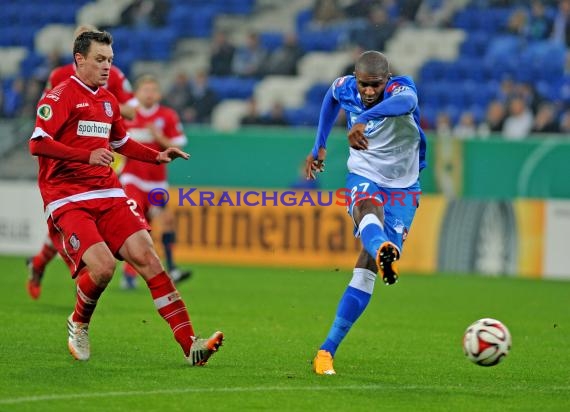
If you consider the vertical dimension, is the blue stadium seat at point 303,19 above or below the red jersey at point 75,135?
above

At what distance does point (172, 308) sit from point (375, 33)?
14757 mm

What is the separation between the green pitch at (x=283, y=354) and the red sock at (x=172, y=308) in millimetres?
222

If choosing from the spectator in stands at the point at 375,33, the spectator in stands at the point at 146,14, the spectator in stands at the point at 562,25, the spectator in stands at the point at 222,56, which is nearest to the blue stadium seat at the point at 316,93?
the spectator in stands at the point at 375,33

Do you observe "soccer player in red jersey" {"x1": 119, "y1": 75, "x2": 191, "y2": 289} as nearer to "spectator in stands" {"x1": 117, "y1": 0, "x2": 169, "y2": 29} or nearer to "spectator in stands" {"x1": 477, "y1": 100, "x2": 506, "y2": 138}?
"spectator in stands" {"x1": 477, "y1": 100, "x2": 506, "y2": 138}

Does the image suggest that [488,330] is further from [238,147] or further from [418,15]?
[418,15]

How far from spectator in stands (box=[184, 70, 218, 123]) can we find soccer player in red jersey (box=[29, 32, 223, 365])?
1355cm

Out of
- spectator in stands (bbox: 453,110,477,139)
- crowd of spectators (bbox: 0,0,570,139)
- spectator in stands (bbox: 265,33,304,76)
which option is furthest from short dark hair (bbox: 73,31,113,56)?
spectator in stands (bbox: 265,33,304,76)

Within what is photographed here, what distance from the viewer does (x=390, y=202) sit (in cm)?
874

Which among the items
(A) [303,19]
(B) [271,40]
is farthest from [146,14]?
(A) [303,19]

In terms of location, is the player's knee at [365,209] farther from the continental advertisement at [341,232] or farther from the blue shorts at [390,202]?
the continental advertisement at [341,232]

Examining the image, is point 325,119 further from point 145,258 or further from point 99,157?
point 99,157

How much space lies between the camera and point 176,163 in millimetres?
19500

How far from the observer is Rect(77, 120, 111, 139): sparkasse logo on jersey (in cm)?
864

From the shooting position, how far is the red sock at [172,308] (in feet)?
27.9
